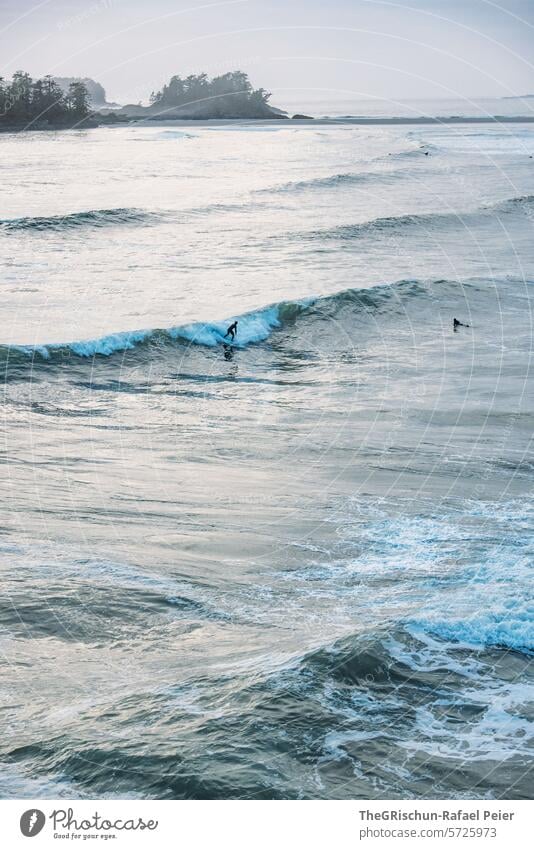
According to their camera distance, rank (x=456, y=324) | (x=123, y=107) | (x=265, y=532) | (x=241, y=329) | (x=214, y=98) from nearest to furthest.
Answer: (x=265, y=532)
(x=241, y=329)
(x=456, y=324)
(x=214, y=98)
(x=123, y=107)

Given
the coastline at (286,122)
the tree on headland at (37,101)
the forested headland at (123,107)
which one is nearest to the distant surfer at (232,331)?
the forested headland at (123,107)

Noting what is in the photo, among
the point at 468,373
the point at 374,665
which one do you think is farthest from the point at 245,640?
the point at 468,373

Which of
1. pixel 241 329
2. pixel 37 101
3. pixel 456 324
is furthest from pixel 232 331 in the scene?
pixel 37 101

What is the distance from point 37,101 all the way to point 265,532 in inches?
4237

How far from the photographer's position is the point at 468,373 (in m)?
22.5

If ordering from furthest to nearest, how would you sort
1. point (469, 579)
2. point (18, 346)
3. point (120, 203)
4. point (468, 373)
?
point (120, 203)
point (18, 346)
point (468, 373)
point (469, 579)

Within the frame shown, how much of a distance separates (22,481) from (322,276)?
22624mm

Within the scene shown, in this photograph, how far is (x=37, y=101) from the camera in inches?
4331

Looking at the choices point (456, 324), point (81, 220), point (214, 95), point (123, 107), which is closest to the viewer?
point (456, 324)

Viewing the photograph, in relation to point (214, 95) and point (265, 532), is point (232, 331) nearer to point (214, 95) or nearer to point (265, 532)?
point (265, 532)

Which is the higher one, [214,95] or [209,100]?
[209,100]

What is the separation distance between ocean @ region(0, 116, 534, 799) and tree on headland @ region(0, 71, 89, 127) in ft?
239

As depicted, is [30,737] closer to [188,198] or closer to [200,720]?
[200,720]

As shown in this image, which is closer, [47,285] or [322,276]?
[47,285]
